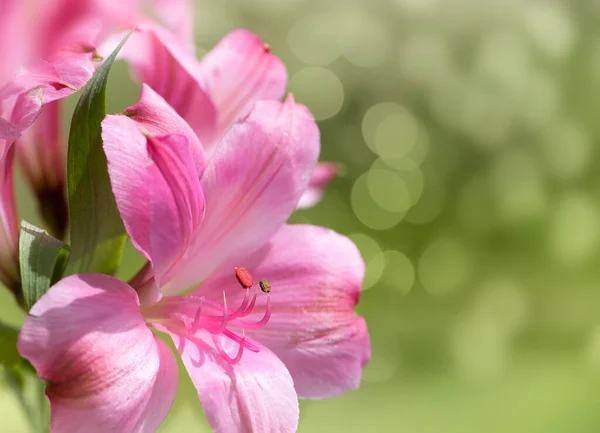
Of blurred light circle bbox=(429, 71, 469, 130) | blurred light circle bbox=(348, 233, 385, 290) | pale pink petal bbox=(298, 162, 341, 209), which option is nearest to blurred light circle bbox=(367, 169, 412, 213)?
blurred light circle bbox=(348, 233, 385, 290)

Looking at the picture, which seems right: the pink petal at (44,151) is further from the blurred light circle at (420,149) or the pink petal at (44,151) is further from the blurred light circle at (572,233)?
the blurred light circle at (572,233)

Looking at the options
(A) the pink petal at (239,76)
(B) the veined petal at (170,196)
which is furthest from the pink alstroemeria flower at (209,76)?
(B) the veined petal at (170,196)

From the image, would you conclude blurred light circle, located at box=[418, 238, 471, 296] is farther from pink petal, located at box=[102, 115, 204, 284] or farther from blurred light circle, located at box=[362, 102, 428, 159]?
pink petal, located at box=[102, 115, 204, 284]

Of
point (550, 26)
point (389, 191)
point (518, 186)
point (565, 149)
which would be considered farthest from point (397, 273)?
point (550, 26)

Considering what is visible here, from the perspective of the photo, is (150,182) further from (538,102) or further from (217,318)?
(538,102)

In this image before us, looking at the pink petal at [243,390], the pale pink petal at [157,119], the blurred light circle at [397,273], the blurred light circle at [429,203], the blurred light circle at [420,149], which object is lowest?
the blurred light circle at [397,273]

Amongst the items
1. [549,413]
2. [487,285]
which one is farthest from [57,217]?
[487,285]

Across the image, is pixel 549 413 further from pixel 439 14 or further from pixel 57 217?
pixel 57 217
